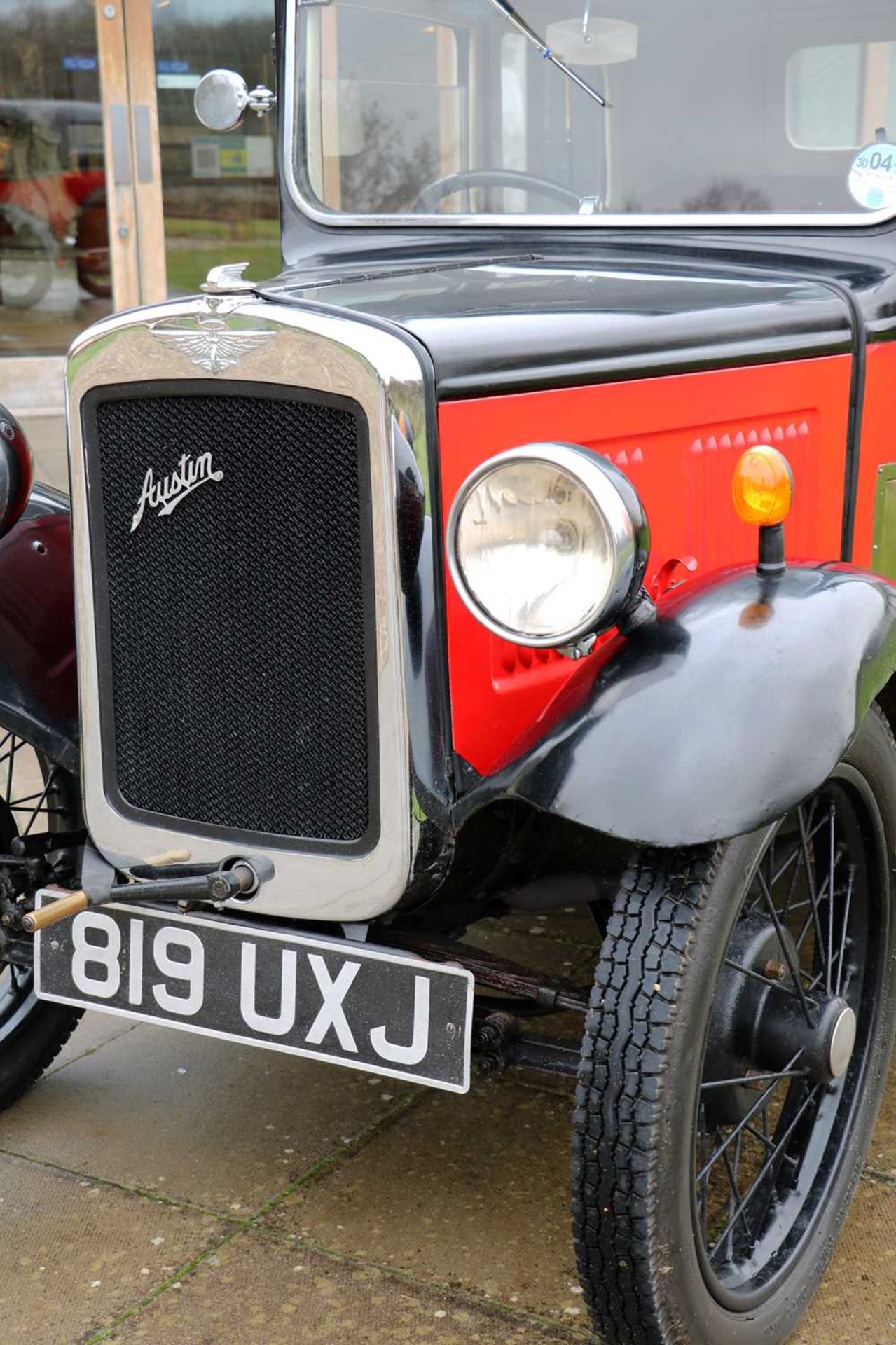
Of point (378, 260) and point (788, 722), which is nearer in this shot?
point (788, 722)

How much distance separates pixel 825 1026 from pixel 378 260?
167 centimetres

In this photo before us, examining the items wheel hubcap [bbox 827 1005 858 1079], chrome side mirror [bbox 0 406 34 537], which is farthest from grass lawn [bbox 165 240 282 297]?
wheel hubcap [bbox 827 1005 858 1079]

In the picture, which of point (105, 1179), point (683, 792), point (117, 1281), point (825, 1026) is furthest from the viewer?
point (105, 1179)

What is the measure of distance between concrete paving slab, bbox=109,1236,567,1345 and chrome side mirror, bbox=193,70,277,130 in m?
2.18

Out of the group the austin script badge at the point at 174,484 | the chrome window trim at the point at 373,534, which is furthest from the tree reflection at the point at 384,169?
the austin script badge at the point at 174,484

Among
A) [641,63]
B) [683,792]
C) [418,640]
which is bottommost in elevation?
[683,792]

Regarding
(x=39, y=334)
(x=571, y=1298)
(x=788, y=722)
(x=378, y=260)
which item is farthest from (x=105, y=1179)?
(x=39, y=334)

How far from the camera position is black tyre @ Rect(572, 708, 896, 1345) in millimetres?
1957

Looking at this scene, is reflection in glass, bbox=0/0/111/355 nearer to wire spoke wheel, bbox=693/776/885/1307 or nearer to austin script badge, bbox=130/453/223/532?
austin script badge, bbox=130/453/223/532

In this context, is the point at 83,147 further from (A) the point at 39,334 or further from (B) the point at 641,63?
(B) the point at 641,63

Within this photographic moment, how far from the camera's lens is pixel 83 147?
29.3 feet

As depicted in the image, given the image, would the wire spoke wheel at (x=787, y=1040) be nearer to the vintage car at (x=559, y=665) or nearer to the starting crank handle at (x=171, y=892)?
the vintage car at (x=559, y=665)

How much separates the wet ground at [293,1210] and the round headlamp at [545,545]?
1080 mm

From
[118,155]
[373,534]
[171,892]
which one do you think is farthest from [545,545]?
[118,155]
